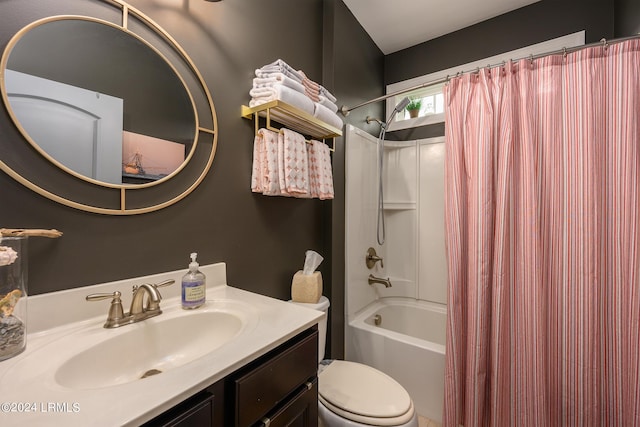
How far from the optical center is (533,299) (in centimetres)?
130

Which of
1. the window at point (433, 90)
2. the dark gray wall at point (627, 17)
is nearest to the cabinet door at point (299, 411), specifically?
the window at point (433, 90)

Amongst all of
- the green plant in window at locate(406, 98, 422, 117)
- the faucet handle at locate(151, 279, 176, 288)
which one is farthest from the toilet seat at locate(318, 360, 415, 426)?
the green plant in window at locate(406, 98, 422, 117)

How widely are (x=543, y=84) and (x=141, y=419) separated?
6.38 ft

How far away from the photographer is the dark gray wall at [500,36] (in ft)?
5.70

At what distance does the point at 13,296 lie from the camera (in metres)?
0.61

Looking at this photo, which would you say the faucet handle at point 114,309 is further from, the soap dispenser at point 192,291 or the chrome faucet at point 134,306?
the soap dispenser at point 192,291

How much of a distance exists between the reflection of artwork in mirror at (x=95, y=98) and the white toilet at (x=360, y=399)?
1015mm

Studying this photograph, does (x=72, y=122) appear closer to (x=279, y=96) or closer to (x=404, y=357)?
(x=279, y=96)

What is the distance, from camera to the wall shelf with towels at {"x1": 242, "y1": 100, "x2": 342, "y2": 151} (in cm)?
122

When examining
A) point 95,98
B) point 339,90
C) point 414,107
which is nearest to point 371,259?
point 339,90

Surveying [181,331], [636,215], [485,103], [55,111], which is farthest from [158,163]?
[636,215]

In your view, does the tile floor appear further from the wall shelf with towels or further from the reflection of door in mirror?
the reflection of door in mirror

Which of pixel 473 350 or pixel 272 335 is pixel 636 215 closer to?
pixel 473 350

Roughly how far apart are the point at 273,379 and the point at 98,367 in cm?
45
